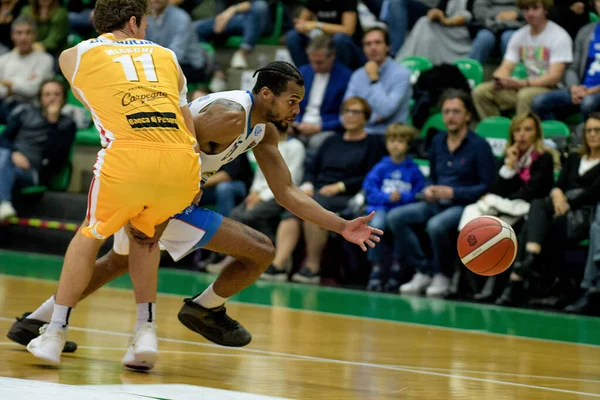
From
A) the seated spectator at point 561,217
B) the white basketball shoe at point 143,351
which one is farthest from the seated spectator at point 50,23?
the white basketball shoe at point 143,351

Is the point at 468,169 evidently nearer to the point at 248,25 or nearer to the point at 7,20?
the point at 248,25

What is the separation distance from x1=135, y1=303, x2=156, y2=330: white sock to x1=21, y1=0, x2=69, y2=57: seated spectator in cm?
925

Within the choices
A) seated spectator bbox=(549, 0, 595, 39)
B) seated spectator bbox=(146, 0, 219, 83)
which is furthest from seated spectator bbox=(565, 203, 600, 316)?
seated spectator bbox=(146, 0, 219, 83)

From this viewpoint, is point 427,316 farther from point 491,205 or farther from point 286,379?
point 286,379

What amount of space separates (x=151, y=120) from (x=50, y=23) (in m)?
9.57

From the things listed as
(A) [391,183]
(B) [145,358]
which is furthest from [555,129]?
(B) [145,358]

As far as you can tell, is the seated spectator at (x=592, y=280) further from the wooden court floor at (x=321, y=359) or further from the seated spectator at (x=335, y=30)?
the seated spectator at (x=335, y=30)

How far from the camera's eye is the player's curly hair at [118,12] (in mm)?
4855

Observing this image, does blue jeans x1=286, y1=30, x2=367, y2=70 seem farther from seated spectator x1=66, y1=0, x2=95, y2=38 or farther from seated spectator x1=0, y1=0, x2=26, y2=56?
seated spectator x1=0, y1=0, x2=26, y2=56

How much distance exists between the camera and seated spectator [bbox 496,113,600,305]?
29.4 ft

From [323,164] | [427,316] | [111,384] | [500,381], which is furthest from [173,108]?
[323,164]

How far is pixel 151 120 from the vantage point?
15.4 ft

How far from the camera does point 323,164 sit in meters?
10.7

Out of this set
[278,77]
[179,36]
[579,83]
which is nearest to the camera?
[278,77]
